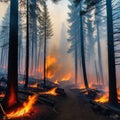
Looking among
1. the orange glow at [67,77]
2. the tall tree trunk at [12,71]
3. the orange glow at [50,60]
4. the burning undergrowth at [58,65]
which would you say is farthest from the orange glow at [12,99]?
the orange glow at [50,60]

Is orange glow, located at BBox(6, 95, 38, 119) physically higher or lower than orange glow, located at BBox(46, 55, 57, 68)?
lower

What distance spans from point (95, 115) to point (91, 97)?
18.0ft

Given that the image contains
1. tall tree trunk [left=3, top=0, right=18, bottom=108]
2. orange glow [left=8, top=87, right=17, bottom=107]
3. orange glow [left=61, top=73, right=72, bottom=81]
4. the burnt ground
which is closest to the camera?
the burnt ground

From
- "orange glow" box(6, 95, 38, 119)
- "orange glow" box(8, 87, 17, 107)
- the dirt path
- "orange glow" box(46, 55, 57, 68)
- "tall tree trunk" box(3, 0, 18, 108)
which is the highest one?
"orange glow" box(46, 55, 57, 68)

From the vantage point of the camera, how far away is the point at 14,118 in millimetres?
8781

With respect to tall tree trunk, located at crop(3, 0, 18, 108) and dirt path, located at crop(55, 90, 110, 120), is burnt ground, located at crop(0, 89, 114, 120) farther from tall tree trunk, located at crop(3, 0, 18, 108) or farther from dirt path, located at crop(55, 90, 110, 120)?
tall tree trunk, located at crop(3, 0, 18, 108)

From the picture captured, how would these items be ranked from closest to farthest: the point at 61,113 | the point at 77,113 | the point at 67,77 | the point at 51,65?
the point at 61,113 → the point at 77,113 → the point at 67,77 → the point at 51,65

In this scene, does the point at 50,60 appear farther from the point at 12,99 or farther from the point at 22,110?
the point at 22,110

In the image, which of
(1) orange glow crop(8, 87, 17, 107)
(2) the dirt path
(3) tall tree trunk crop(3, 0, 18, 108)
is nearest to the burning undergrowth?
(2) the dirt path

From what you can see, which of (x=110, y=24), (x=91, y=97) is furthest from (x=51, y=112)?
(x=110, y=24)

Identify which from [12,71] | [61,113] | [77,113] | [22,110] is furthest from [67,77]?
[22,110]

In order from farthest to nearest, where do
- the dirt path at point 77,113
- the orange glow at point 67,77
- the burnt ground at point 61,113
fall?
the orange glow at point 67,77, the dirt path at point 77,113, the burnt ground at point 61,113

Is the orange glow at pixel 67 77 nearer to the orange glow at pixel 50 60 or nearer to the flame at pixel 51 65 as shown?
the flame at pixel 51 65

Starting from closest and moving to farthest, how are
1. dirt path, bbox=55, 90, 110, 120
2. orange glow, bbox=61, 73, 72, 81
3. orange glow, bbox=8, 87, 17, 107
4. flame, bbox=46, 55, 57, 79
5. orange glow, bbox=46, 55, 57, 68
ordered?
orange glow, bbox=8, 87, 17, 107 < dirt path, bbox=55, 90, 110, 120 < orange glow, bbox=61, 73, 72, 81 < flame, bbox=46, 55, 57, 79 < orange glow, bbox=46, 55, 57, 68
